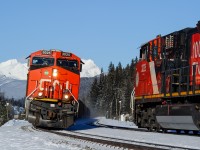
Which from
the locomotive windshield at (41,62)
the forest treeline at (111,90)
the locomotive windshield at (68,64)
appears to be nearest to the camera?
the locomotive windshield at (41,62)

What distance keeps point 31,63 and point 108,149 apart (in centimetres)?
1095

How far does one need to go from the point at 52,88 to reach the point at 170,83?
6.48 m

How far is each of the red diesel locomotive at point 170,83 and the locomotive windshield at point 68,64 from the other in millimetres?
3863

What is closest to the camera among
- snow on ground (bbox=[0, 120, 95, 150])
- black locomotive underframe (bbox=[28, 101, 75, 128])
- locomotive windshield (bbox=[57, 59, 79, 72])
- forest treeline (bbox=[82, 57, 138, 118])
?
snow on ground (bbox=[0, 120, 95, 150])

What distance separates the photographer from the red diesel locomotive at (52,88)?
20516 millimetres

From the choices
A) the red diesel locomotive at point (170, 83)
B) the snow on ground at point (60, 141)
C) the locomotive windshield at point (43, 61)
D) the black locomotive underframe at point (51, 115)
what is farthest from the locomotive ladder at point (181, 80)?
the locomotive windshield at point (43, 61)

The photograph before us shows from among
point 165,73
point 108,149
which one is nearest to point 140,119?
point 165,73

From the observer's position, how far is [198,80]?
17.0m

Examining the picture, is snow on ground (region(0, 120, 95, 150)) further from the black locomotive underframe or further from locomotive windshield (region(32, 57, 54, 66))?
locomotive windshield (region(32, 57, 54, 66))

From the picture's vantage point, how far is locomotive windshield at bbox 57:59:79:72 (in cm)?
2162

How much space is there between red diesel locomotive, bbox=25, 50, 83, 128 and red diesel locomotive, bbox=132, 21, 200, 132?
3879 mm

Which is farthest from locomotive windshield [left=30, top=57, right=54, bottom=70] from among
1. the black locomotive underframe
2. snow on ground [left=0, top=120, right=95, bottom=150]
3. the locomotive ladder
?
the locomotive ladder

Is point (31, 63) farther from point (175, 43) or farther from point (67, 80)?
point (175, 43)

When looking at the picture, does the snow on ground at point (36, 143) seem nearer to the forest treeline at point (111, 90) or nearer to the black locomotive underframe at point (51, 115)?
the black locomotive underframe at point (51, 115)
